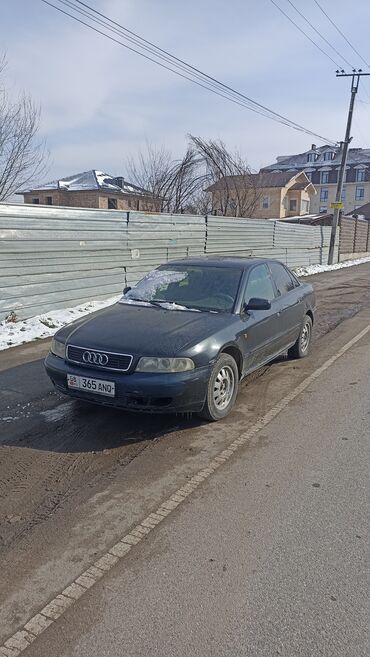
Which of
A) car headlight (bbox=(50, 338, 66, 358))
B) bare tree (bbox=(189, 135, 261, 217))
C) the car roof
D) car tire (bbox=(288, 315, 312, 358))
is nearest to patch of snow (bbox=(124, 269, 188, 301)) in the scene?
the car roof

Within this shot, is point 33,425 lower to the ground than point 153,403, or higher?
lower

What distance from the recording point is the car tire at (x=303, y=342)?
7.00 m

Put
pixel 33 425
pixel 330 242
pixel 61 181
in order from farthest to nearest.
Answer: pixel 61 181
pixel 330 242
pixel 33 425

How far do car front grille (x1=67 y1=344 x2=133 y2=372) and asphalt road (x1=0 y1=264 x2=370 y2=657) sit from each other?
623 mm

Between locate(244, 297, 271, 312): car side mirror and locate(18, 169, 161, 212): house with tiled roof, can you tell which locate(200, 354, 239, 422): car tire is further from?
locate(18, 169, 161, 212): house with tiled roof

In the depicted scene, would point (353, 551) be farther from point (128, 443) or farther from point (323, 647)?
point (128, 443)

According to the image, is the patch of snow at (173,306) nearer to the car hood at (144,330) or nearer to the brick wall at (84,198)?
the car hood at (144,330)

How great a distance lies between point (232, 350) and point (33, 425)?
2012 mm

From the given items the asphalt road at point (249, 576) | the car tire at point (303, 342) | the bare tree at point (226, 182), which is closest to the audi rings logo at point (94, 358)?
the asphalt road at point (249, 576)

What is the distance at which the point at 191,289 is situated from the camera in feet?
18.0

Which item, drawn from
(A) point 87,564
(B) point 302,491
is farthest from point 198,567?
(B) point 302,491

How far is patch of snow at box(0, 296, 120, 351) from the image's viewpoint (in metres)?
8.02

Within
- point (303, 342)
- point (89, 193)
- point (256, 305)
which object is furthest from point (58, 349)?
point (89, 193)

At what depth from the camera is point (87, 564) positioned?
269cm
